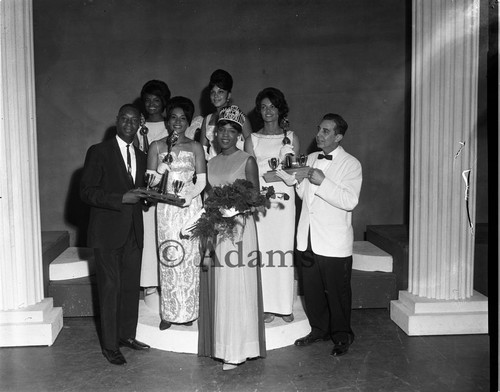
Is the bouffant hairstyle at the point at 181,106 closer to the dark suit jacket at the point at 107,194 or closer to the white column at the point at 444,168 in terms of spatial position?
the dark suit jacket at the point at 107,194

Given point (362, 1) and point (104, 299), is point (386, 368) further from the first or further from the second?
point (362, 1)

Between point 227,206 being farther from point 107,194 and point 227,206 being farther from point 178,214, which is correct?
point 107,194

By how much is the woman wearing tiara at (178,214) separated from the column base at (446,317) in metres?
2.19

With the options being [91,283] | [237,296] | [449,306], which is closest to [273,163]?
[237,296]

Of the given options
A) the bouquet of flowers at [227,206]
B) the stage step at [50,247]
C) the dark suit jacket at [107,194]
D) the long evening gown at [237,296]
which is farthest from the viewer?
the stage step at [50,247]

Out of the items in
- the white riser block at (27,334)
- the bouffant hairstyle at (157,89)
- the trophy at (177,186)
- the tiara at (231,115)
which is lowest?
the white riser block at (27,334)

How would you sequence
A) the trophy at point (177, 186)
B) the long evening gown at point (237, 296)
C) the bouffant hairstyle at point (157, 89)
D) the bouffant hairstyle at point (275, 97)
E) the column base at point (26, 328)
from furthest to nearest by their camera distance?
the bouffant hairstyle at point (157, 89) → the column base at point (26, 328) → the bouffant hairstyle at point (275, 97) → the trophy at point (177, 186) → the long evening gown at point (237, 296)

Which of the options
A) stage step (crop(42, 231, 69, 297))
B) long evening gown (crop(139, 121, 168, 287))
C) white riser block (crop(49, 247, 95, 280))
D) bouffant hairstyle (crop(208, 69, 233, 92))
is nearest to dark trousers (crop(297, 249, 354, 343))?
long evening gown (crop(139, 121, 168, 287))

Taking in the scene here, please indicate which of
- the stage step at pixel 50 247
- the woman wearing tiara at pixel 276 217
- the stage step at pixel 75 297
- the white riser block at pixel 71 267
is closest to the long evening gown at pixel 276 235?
the woman wearing tiara at pixel 276 217

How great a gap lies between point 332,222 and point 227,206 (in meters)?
1.08

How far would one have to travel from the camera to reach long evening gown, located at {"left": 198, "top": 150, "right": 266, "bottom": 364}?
545 centimetres

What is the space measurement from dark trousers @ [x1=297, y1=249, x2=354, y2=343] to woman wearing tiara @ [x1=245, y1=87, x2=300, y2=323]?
189 mm

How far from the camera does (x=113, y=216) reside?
5.66m

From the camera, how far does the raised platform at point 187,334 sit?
5980 mm
